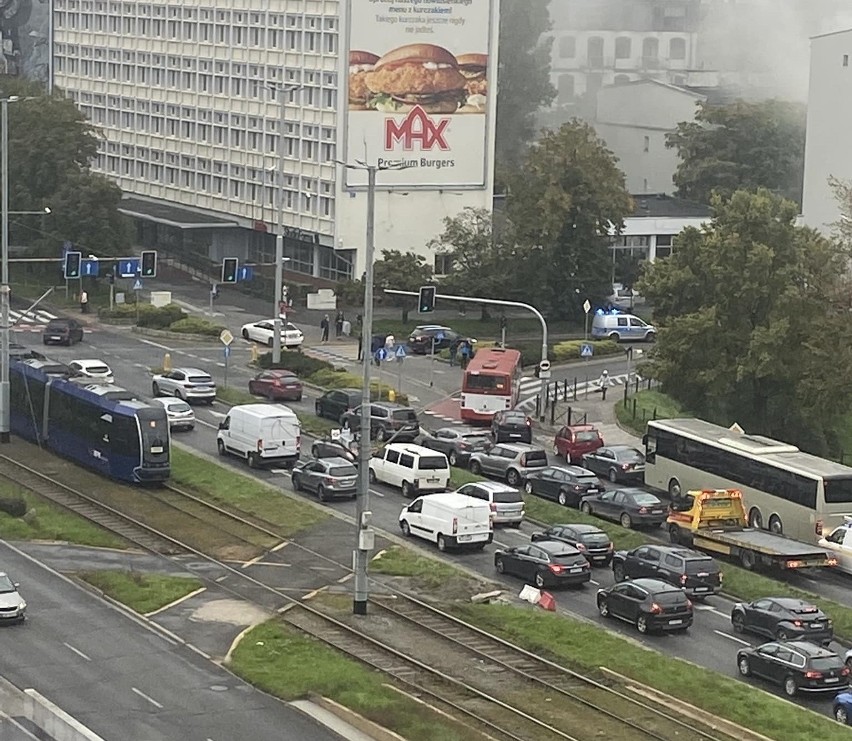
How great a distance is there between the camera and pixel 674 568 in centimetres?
5050

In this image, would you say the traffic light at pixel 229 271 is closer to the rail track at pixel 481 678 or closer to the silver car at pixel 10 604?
the rail track at pixel 481 678

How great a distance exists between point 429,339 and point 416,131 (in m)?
21.5

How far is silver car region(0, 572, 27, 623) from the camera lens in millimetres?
44906

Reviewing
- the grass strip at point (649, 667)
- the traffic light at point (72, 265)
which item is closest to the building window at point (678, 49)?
the traffic light at point (72, 265)

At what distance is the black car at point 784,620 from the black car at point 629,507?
35.1 feet

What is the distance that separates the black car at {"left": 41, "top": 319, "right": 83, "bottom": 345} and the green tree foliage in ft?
92.3

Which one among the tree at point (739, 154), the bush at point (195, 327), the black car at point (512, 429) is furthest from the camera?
the tree at point (739, 154)

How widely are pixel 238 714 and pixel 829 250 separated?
43.3m

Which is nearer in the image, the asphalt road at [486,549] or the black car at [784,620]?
the black car at [784,620]

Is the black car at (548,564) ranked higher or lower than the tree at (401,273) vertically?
lower

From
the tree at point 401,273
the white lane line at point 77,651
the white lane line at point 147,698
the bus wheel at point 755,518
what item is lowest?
the bus wheel at point 755,518

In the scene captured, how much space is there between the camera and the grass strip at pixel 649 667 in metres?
39.3

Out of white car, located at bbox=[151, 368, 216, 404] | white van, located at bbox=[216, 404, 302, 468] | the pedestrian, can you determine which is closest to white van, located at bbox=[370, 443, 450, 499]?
white van, located at bbox=[216, 404, 302, 468]

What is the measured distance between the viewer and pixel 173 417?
70375mm
